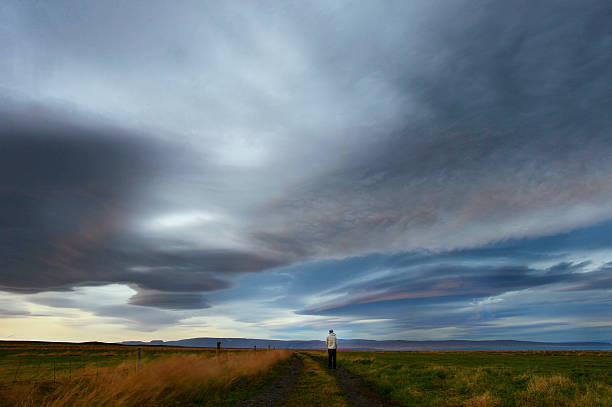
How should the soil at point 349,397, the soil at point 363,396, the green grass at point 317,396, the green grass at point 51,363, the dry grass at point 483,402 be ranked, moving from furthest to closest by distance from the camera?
the green grass at point 51,363 < the soil at point 349,397 < the soil at point 363,396 < the green grass at point 317,396 < the dry grass at point 483,402

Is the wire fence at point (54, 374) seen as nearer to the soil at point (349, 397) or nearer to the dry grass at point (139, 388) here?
the dry grass at point (139, 388)

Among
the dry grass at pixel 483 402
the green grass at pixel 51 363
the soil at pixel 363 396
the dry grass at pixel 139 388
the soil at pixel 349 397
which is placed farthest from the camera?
the green grass at pixel 51 363

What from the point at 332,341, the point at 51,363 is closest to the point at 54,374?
the point at 332,341

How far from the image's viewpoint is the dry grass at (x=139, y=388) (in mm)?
11273

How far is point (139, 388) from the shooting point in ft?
42.4

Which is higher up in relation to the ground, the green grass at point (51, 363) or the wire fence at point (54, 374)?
the wire fence at point (54, 374)

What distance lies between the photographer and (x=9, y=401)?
10852mm

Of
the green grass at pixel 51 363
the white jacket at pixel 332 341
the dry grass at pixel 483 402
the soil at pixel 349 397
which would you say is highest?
the white jacket at pixel 332 341

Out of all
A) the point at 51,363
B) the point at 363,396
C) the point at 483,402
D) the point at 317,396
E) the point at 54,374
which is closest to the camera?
the point at 483,402

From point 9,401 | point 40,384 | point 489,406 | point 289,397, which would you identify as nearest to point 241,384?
point 289,397

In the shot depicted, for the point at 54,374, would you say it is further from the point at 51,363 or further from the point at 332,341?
the point at 51,363

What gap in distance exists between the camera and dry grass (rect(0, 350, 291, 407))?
11.3 m

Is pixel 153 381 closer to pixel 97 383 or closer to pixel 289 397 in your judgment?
pixel 97 383

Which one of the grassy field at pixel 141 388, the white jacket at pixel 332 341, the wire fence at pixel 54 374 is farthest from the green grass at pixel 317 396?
the white jacket at pixel 332 341
